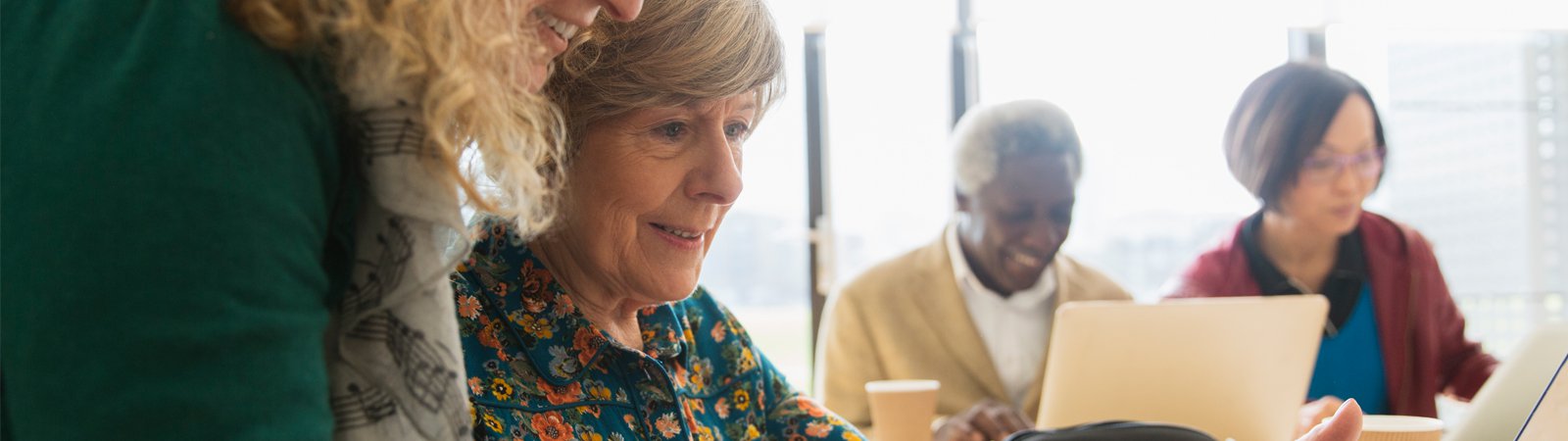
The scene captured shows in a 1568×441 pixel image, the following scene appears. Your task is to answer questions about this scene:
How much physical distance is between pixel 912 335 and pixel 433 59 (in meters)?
1.85

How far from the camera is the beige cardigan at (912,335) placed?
2301 millimetres

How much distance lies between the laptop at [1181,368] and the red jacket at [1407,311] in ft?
3.12

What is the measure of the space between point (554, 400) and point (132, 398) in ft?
1.81

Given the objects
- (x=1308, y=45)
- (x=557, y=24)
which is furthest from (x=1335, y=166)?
(x=557, y=24)

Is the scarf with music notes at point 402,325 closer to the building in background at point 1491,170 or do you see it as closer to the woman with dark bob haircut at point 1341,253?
the woman with dark bob haircut at point 1341,253

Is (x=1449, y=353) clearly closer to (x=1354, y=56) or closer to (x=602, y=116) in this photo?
(x=1354, y=56)

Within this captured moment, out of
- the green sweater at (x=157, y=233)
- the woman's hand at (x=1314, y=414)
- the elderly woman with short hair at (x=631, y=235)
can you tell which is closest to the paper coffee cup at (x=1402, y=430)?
the woman's hand at (x=1314, y=414)

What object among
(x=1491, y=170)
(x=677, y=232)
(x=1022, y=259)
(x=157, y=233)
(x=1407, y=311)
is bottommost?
(x=1491, y=170)

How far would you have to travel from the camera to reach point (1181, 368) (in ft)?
5.02

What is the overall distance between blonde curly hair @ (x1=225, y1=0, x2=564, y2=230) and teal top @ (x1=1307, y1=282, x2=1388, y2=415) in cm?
212

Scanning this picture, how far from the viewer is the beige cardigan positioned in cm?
230

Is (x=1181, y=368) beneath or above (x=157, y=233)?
beneath

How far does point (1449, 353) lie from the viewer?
8.29 ft

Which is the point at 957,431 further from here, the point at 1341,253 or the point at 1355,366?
the point at 1341,253
